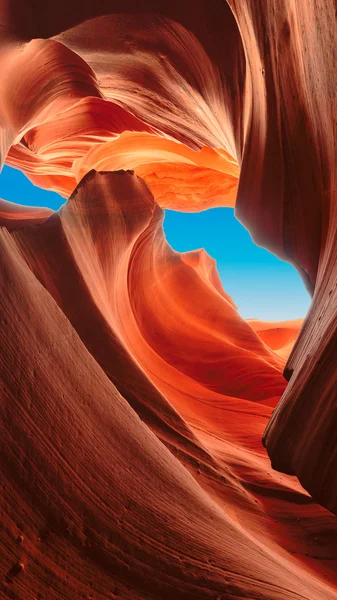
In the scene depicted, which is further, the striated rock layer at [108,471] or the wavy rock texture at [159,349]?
the wavy rock texture at [159,349]

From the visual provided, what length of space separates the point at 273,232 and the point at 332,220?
1.06 m

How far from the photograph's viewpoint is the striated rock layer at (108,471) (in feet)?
4.89

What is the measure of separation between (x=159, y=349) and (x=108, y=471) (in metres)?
4.03

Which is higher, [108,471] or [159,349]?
[159,349]

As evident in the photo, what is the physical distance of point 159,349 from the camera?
231 inches

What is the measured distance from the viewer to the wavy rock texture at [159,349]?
5.23 ft

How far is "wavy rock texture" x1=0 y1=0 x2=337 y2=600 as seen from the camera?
1.59 metres

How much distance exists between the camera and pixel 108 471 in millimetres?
1833

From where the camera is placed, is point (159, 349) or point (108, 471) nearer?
point (108, 471)

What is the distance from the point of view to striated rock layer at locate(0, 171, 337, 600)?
58.7 inches

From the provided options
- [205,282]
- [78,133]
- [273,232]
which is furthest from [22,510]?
[205,282]

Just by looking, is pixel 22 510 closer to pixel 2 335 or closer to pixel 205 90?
pixel 2 335

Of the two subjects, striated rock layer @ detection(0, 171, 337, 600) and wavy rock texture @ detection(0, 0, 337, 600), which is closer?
striated rock layer @ detection(0, 171, 337, 600)

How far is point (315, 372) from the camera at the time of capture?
217 centimetres
